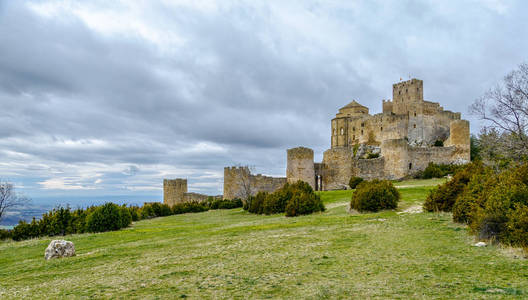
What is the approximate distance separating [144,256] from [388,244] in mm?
5993

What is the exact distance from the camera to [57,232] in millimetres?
21672

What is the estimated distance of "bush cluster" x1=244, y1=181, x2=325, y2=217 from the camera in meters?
20.3

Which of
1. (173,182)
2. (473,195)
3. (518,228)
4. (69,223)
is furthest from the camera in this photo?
(173,182)

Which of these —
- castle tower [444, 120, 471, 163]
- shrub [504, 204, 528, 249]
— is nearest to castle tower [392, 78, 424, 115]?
castle tower [444, 120, 471, 163]

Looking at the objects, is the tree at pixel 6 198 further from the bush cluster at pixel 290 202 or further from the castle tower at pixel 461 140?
the castle tower at pixel 461 140

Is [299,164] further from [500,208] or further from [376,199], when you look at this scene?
[500,208]

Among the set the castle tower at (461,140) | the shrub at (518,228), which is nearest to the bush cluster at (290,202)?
the shrub at (518,228)

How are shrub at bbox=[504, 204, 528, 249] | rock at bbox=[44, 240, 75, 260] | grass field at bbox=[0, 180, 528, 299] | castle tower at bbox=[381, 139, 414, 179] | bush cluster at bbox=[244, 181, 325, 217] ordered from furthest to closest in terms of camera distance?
castle tower at bbox=[381, 139, 414, 179]
bush cluster at bbox=[244, 181, 325, 217]
rock at bbox=[44, 240, 75, 260]
shrub at bbox=[504, 204, 528, 249]
grass field at bbox=[0, 180, 528, 299]

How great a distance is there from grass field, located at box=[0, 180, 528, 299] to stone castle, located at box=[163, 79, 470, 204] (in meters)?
28.6

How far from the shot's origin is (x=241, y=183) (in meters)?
41.0

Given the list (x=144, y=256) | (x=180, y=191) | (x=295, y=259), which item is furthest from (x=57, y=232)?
(x=180, y=191)

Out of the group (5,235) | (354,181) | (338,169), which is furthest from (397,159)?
(5,235)

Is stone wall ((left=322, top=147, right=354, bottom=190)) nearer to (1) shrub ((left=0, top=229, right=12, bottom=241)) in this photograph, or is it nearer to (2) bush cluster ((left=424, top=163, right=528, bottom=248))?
(1) shrub ((left=0, top=229, right=12, bottom=241))

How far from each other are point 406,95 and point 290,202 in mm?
46304
